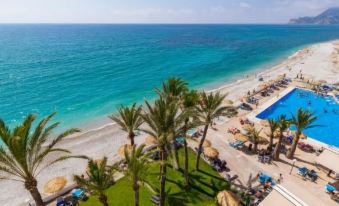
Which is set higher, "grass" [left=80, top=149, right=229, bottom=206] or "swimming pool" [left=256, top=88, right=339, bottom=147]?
"grass" [left=80, top=149, right=229, bottom=206]

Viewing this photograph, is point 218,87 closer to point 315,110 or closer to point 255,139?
point 315,110

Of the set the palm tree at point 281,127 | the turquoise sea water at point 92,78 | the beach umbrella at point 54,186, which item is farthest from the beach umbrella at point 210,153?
the turquoise sea water at point 92,78

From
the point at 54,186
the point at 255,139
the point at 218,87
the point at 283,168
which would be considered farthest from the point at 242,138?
the point at 218,87

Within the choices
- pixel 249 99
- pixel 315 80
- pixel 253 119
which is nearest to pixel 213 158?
pixel 253 119

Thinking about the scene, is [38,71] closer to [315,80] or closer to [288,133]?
[288,133]

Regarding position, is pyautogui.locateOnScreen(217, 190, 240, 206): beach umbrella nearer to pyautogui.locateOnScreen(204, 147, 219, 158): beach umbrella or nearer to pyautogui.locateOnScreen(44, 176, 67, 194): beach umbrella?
pyautogui.locateOnScreen(204, 147, 219, 158): beach umbrella

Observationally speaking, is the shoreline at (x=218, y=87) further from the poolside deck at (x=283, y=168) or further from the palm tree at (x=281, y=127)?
the palm tree at (x=281, y=127)

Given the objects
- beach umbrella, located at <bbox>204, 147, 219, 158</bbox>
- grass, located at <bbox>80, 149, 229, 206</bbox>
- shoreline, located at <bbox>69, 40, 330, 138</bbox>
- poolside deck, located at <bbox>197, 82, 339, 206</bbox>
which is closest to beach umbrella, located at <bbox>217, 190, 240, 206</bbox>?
grass, located at <bbox>80, 149, 229, 206</bbox>
